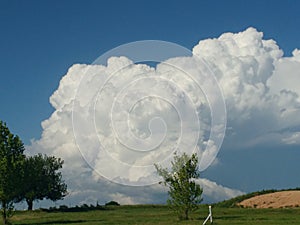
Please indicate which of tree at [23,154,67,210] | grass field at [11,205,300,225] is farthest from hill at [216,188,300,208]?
tree at [23,154,67,210]

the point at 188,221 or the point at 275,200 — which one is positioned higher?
the point at 275,200

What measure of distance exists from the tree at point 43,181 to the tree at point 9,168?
41824 mm

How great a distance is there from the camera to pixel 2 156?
251ft

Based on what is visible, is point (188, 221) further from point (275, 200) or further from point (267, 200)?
point (267, 200)

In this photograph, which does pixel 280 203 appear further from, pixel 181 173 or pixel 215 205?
pixel 181 173

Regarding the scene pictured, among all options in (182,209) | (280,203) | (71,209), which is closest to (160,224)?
(182,209)

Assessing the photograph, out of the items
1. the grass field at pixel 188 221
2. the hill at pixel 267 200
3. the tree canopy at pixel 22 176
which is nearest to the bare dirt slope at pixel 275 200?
the hill at pixel 267 200

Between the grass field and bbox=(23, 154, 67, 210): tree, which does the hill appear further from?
bbox=(23, 154, 67, 210): tree

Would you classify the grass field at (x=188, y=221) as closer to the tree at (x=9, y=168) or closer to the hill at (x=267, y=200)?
the tree at (x=9, y=168)

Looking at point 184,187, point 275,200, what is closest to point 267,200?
point 275,200

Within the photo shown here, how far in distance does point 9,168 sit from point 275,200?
51.4m

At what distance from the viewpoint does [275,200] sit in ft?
333

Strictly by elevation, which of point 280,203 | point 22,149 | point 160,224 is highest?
point 22,149

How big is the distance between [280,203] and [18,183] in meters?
48.0
